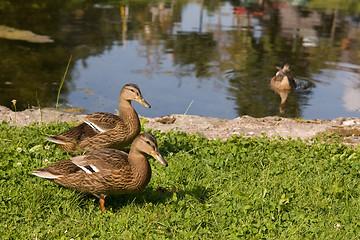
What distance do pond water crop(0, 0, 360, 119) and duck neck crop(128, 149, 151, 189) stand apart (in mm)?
3758

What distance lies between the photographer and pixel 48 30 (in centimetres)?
1548

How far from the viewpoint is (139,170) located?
5008mm

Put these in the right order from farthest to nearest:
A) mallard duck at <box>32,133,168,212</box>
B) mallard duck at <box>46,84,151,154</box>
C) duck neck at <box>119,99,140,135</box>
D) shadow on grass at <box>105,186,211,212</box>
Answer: duck neck at <box>119,99,140,135</box> → mallard duck at <box>46,84,151,154</box> → shadow on grass at <box>105,186,211,212</box> → mallard duck at <box>32,133,168,212</box>

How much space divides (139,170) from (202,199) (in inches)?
36.6

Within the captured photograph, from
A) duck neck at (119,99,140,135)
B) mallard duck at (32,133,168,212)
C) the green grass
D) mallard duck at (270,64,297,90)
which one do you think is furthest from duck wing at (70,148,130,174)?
mallard duck at (270,64,297,90)

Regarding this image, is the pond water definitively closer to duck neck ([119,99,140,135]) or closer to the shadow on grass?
duck neck ([119,99,140,135])

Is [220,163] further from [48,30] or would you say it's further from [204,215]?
[48,30]

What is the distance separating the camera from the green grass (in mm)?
4785

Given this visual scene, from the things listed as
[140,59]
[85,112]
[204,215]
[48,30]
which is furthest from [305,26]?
[204,215]

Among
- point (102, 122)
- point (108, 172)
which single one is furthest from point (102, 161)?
point (102, 122)

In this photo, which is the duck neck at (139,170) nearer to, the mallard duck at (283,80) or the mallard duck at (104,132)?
the mallard duck at (104,132)

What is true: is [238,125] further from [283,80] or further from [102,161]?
[102,161]

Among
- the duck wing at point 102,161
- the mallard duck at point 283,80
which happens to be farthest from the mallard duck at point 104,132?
the mallard duck at point 283,80

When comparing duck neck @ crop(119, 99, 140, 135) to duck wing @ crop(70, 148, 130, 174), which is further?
duck neck @ crop(119, 99, 140, 135)
